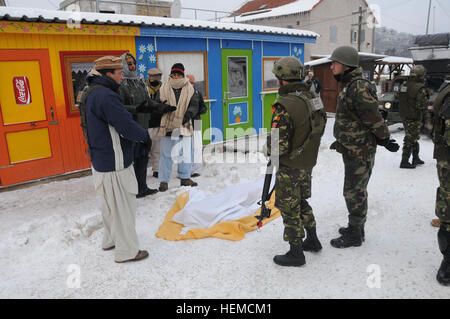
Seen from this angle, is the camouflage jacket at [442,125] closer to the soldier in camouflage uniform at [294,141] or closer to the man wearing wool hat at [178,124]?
the soldier in camouflage uniform at [294,141]

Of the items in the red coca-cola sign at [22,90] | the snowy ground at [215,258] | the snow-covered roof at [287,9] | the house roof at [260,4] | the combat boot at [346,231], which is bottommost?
the snowy ground at [215,258]

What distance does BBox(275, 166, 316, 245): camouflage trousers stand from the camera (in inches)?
121

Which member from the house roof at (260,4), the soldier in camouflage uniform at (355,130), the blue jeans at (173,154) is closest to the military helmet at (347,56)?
the soldier in camouflage uniform at (355,130)

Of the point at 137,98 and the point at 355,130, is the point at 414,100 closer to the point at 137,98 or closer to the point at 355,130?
the point at 355,130

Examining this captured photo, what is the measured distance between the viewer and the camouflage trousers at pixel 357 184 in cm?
340

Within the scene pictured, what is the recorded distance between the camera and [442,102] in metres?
2.94

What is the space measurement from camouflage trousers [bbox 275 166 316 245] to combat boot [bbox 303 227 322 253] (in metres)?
0.31

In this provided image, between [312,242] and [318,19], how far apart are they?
3012 cm

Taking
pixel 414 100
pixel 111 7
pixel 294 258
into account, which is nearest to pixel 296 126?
pixel 294 258

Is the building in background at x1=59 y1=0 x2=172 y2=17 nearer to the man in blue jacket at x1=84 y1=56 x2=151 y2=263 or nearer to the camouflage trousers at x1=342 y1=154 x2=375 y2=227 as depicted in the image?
the man in blue jacket at x1=84 y1=56 x2=151 y2=263

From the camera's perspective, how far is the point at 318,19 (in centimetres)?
2966

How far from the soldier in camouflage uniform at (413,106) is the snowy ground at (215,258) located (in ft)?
4.69

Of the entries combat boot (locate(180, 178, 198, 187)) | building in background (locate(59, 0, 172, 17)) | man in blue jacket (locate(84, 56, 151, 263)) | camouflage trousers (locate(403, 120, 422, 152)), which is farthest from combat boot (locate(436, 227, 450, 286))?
building in background (locate(59, 0, 172, 17))
